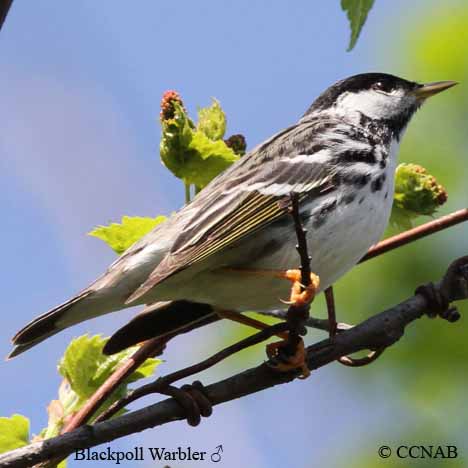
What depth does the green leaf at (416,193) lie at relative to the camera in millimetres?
2621

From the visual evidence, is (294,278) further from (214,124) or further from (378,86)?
(378,86)

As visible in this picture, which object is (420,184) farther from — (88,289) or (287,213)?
(88,289)

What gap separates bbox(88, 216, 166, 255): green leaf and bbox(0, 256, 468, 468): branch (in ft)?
2.97

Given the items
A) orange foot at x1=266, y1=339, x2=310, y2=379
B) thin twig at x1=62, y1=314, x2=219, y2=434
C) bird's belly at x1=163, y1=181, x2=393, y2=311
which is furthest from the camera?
bird's belly at x1=163, y1=181, x2=393, y2=311

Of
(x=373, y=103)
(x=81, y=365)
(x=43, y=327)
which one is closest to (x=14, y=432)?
(x=81, y=365)

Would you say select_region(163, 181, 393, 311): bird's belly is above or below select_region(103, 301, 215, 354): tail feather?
above

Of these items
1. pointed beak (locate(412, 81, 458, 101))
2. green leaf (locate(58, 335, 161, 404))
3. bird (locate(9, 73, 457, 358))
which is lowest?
green leaf (locate(58, 335, 161, 404))

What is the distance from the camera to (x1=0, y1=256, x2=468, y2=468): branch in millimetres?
1584

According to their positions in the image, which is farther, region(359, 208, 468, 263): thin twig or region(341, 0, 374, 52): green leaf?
region(359, 208, 468, 263): thin twig

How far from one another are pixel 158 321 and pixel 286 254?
18.0 inches

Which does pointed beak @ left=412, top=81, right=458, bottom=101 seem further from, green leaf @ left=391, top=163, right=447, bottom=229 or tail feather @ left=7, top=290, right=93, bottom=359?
tail feather @ left=7, top=290, right=93, bottom=359

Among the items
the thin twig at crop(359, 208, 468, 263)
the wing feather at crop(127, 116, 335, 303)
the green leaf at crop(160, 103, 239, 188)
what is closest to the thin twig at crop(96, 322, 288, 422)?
the thin twig at crop(359, 208, 468, 263)

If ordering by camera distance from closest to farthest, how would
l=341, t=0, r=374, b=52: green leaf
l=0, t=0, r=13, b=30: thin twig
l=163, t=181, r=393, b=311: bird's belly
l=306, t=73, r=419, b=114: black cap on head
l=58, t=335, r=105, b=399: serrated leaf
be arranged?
l=0, t=0, r=13, b=30: thin twig < l=341, t=0, r=374, b=52: green leaf < l=58, t=335, r=105, b=399: serrated leaf < l=163, t=181, r=393, b=311: bird's belly < l=306, t=73, r=419, b=114: black cap on head

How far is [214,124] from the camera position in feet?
8.85
